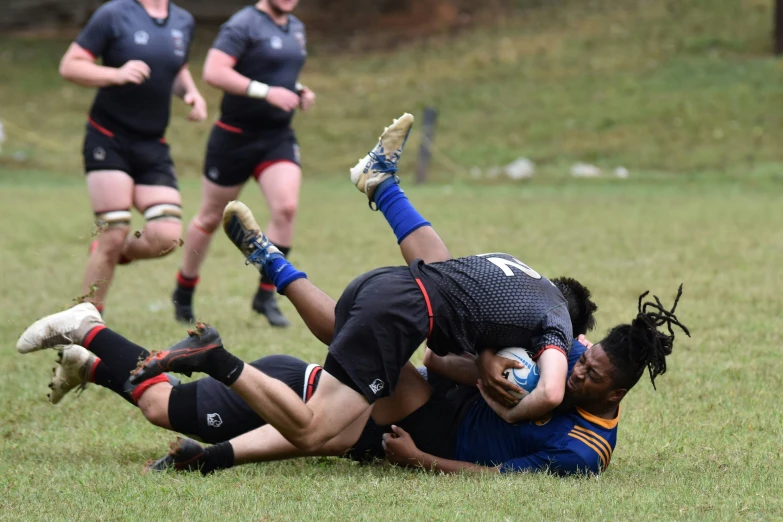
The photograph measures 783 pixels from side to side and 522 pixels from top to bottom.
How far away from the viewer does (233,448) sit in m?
4.86

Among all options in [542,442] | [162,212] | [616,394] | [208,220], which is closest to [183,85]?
[208,220]

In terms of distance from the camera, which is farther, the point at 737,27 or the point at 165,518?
the point at 737,27

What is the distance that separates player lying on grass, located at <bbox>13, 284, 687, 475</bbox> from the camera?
15.4 feet

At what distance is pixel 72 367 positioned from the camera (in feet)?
16.5

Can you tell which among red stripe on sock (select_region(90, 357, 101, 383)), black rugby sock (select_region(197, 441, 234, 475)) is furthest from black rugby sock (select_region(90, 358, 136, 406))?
black rugby sock (select_region(197, 441, 234, 475))

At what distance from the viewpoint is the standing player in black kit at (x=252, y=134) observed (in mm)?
8406

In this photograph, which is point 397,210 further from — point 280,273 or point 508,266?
point 508,266

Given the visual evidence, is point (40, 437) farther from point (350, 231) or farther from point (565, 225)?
point (565, 225)

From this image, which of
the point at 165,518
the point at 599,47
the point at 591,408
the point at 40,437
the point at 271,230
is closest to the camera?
the point at 165,518

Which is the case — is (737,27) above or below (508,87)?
above

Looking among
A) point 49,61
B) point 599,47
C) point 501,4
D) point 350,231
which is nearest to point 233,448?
point 350,231

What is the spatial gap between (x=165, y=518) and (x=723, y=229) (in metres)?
10.2

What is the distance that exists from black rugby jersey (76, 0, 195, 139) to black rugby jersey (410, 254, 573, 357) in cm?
354

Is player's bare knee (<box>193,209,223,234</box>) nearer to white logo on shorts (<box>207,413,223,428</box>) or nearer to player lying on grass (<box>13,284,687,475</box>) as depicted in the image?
player lying on grass (<box>13,284,687,475</box>)
